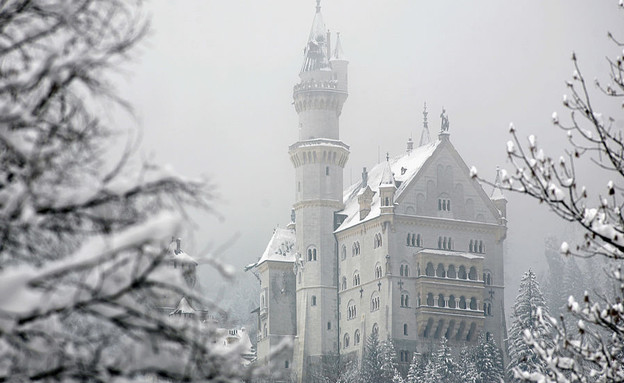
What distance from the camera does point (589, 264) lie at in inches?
6619

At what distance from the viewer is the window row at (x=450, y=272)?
338 ft

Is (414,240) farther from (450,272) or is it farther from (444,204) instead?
(444,204)

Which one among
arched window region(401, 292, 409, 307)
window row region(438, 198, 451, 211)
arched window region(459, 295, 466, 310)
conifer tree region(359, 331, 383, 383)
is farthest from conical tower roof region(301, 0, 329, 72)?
conifer tree region(359, 331, 383, 383)

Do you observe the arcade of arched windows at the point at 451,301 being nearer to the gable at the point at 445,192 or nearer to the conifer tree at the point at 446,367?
the gable at the point at 445,192

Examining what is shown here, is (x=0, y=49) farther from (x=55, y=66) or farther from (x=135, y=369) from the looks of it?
(x=135, y=369)

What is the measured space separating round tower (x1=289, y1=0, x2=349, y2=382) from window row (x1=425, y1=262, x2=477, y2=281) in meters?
10.00

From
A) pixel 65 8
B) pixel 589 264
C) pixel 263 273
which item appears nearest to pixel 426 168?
pixel 263 273

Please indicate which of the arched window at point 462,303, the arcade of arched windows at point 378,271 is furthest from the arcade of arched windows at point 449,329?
the arcade of arched windows at point 378,271

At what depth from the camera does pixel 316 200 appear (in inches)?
4333

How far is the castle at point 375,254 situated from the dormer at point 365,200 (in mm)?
110

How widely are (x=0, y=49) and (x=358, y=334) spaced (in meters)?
94.5

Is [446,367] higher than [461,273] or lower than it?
lower

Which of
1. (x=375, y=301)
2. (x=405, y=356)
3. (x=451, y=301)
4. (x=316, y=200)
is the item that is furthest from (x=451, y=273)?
(x=316, y=200)

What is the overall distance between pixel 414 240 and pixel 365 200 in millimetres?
6368
